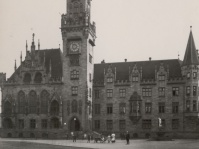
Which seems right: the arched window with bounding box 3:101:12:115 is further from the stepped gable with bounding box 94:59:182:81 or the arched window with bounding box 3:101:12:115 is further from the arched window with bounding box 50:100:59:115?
the stepped gable with bounding box 94:59:182:81

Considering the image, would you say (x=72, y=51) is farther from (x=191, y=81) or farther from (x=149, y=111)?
(x=191, y=81)

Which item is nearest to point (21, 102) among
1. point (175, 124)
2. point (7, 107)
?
point (7, 107)

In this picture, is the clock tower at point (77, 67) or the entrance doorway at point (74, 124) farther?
the entrance doorway at point (74, 124)

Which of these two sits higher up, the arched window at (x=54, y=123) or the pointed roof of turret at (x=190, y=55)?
the pointed roof of turret at (x=190, y=55)

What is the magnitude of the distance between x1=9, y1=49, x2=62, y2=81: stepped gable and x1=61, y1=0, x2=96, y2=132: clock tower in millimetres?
2515

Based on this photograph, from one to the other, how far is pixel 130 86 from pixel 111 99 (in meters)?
4.00

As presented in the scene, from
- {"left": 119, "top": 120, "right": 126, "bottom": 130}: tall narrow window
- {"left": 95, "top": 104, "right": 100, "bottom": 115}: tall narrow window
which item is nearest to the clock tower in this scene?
{"left": 95, "top": 104, "right": 100, "bottom": 115}: tall narrow window

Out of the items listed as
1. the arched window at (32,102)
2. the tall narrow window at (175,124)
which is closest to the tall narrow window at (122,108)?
the tall narrow window at (175,124)

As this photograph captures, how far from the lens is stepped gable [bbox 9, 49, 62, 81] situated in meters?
63.9

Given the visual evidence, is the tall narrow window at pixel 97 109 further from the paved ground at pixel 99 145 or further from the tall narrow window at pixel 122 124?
the paved ground at pixel 99 145

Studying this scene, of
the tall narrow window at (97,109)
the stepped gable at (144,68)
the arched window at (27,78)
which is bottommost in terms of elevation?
the tall narrow window at (97,109)

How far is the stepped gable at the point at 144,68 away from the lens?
6197 centimetres

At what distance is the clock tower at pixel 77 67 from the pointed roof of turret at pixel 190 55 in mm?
16299

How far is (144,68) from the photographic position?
64125 millimetres
